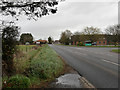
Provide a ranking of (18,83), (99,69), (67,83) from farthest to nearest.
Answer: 1. (99,69)
2. (67,83)
3. (18,83)

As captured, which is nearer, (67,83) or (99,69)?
(67,83)

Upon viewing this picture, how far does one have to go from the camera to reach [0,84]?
325 centimetres

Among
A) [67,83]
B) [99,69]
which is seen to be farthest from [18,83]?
[99,69]

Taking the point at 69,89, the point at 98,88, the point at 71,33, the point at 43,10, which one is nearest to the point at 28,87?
the point at 69,89

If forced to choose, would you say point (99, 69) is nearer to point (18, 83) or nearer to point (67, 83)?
point (67, 83)

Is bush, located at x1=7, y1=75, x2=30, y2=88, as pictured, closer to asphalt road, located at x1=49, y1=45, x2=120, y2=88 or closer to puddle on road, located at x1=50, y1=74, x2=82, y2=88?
puddle on road, located at x1=50, y1=74, x2=82, y2=88

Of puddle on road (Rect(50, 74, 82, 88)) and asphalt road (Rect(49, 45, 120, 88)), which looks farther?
asphalt road (Rect(49, 45, 120, 88))

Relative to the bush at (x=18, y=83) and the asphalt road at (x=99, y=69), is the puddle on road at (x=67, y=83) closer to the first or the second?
the asphalt road at (x=99, y=69)

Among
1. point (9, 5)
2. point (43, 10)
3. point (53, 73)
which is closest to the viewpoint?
point (9, 5)

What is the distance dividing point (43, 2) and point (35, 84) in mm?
3444

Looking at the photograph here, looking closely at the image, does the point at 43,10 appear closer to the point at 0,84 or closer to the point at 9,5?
the point at 9,5

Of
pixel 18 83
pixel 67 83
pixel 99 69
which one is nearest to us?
pixel 18 83

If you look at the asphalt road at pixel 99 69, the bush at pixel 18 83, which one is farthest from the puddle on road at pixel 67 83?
the bush at pixel 18 83

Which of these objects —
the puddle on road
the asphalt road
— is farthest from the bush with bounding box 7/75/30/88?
the asphalt road
